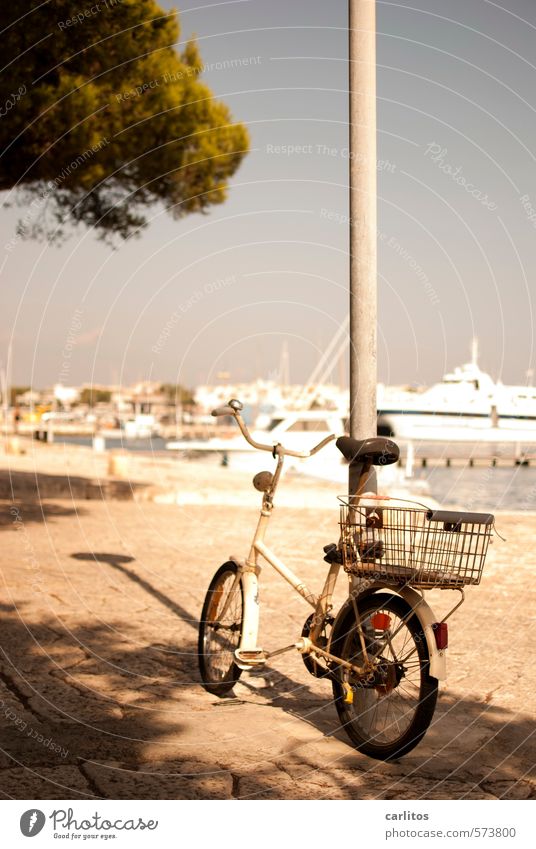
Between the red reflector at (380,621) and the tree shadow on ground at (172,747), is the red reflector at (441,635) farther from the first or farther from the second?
the tree shadow on ground at (172,747)

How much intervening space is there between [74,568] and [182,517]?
4709 millimetres

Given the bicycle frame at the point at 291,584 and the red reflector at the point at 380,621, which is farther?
the red reflector at the point at 380,621

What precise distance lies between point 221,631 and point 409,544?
164 centimetres

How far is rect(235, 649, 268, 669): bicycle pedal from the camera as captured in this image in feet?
14.5

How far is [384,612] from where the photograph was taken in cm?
373

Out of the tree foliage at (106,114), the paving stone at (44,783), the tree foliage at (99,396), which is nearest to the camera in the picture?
the paving stone at (44,783)

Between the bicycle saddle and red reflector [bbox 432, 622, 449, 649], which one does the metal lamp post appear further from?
red reflector [bbox 432, 622, 449, 649]

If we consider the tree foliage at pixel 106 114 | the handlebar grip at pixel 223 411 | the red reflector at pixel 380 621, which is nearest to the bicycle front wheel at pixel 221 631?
the handlebar grip at pixel 223 411

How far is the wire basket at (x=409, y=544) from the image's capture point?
134 inches

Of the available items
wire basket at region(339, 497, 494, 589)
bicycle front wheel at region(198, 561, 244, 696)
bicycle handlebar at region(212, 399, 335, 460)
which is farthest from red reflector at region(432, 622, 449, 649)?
bicycle front wheel at region(198, 561, 244, 696)

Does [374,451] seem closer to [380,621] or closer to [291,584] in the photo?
[380,621]

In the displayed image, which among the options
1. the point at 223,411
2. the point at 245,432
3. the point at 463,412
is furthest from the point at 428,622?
the point at 463,412

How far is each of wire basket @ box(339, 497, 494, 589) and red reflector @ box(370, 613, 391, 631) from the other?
0.65 ft
